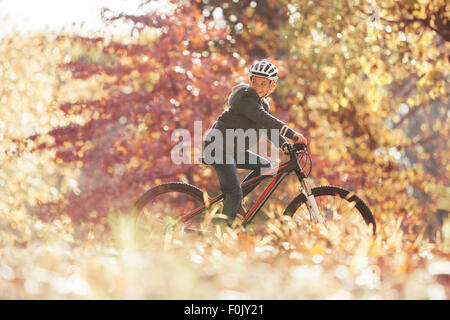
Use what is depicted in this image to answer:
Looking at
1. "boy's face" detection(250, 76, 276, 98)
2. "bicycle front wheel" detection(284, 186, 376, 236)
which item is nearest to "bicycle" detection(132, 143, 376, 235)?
"bicycle front wheel" detection(284, 186, 376, 236)

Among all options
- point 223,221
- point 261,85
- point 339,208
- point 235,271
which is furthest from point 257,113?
point 235,271

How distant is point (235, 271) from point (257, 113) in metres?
1.72

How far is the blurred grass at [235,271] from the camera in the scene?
2.84 metres

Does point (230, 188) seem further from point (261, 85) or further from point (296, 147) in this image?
point (261, 85)

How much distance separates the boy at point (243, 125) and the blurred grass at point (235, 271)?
386 millimetres

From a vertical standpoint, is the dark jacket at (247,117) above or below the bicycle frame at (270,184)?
above

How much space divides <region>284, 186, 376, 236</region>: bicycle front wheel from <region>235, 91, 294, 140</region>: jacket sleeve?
66cm

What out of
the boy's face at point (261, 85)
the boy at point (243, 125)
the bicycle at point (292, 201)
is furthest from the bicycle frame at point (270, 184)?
the boy's face at point (261, 85)

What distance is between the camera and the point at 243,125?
15.5 feet

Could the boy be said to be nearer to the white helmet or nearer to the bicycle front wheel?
the white helmet

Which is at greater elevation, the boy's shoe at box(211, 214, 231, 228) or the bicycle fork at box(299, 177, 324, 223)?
the bicycle fork at box(299, 177, 324, 223)

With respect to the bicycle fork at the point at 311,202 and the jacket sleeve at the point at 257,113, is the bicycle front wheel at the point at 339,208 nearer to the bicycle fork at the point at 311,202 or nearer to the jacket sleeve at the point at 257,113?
the bicycle fork at the point at 311,202

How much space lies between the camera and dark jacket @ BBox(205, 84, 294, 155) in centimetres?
454
